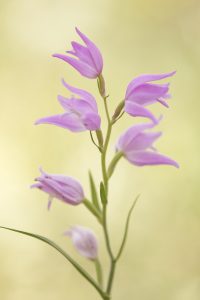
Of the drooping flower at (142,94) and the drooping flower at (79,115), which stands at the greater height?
the drooping flower at (142,94)

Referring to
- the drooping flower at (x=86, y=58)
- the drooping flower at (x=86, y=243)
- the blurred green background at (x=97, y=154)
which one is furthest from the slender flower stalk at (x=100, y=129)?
the blurred green background at (x=97, y=154)

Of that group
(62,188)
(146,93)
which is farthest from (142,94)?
(62,188)

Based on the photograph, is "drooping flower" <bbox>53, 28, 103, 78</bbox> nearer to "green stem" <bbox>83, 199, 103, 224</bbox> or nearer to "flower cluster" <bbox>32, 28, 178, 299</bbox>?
"flower cluster" <bbox>32, 28, 178, 299</bbox>

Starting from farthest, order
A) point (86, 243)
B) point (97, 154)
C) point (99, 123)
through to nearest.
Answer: point (97, 154) → point (86, 243) → point (99, 123)

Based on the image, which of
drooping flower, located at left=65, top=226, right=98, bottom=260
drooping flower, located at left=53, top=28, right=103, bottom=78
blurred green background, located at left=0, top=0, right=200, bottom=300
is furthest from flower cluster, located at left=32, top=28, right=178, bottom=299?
blurred green background, located at left=0, top=0, right=200, bottom=300

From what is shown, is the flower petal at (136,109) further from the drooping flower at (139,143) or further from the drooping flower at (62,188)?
the drooping flower at (62,188)

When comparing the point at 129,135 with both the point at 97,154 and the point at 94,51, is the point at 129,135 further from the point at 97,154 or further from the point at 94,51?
the point at 97,154

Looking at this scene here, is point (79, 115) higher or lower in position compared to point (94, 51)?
lower
